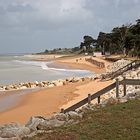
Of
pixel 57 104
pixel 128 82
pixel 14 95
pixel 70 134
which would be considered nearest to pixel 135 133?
pixel 70 134

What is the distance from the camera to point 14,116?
20.5 meters

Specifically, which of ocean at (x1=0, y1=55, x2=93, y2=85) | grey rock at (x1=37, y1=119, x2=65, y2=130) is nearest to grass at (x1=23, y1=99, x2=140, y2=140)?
grey rock at (x1=37, y1=119, x2=65, y2=130)

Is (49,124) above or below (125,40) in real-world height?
below

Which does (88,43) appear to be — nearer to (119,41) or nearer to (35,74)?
(119,41)

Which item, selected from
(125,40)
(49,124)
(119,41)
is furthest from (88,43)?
(49,124)

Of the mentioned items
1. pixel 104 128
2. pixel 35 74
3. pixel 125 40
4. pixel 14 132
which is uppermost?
pixel 125 40

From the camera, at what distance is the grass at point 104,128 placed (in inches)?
347

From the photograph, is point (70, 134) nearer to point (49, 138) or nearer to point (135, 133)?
point (49, 138)

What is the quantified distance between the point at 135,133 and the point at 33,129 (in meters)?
2.81

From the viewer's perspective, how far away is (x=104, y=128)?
9.36 metres

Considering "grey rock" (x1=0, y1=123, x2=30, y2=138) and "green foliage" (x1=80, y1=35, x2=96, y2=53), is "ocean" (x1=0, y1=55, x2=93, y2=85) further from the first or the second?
"green foliage" (x1=80, y1=35, x2=96, y2=53)

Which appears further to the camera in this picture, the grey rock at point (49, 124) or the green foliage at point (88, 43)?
the green foliage at point (88, 43)

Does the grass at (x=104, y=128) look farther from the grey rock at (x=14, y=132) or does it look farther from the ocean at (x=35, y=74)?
the ocean at (x=35, y=74)

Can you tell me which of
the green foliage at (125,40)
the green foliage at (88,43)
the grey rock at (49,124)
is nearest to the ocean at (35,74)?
the green foliage at (125,40)
